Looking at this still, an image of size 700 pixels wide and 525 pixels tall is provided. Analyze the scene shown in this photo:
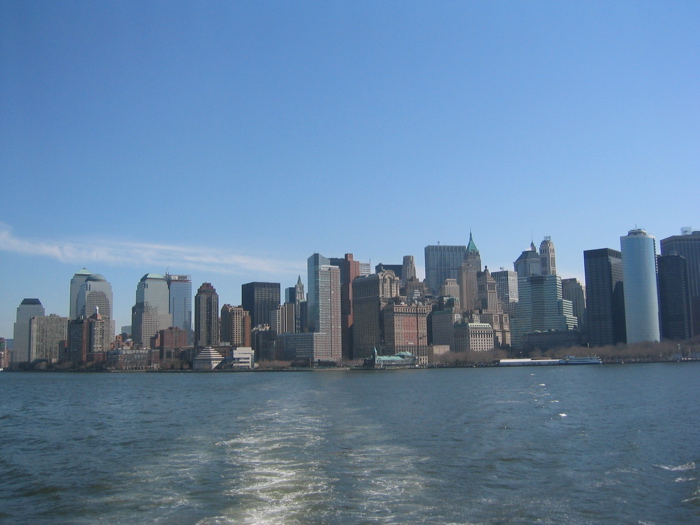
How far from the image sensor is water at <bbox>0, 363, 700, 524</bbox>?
2527 centimetres

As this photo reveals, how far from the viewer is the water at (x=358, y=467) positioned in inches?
995

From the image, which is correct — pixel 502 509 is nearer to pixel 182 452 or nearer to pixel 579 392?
pixel 182 452

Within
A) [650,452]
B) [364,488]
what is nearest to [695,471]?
[650,452]

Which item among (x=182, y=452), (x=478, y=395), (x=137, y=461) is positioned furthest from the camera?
(x=478, y=395)

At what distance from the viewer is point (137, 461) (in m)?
34.7

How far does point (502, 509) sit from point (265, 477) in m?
10.0

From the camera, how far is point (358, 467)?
32.3 metres

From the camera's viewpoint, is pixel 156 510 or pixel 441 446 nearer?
pixel 156 510

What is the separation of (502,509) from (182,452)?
708 inches

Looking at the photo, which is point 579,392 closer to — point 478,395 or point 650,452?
point 478,395

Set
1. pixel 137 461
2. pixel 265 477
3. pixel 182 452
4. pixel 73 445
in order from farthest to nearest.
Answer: pixel 73 445
pixel 182 452
pixel 137 461
pixel 265 477

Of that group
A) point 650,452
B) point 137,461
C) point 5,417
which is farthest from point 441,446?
point 5,417

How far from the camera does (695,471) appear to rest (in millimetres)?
31516

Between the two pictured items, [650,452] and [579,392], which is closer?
[650,452]
